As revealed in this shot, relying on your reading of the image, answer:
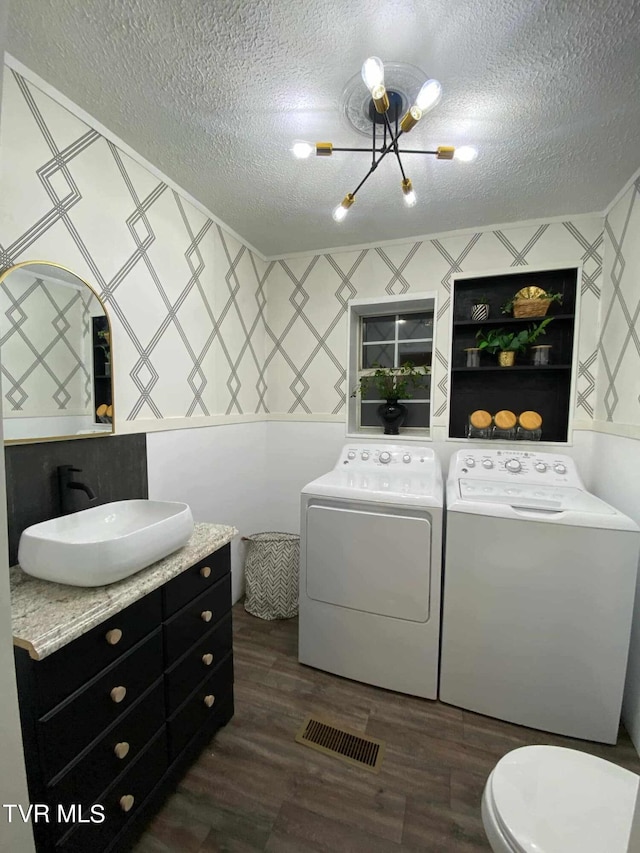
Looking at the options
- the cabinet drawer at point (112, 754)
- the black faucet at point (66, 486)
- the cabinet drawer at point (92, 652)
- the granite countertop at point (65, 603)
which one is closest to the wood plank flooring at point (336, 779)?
the cabinet drawer at point (112, 754)

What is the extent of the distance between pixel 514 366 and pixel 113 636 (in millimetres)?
2354

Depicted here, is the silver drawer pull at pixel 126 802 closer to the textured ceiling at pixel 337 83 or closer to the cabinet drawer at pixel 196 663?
the cabinet drawer at pixel 196 663

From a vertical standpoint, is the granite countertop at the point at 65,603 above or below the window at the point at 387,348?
below

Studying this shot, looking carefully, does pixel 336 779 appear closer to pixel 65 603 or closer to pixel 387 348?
pixel 65 603

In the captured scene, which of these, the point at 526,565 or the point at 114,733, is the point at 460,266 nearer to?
the point at 526,565

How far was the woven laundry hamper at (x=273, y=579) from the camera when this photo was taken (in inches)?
90.9

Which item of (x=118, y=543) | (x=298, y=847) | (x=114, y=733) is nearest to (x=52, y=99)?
(x=118, y=543)

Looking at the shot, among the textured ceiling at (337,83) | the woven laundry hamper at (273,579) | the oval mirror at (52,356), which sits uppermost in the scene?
the textured ceiling at (337,83)

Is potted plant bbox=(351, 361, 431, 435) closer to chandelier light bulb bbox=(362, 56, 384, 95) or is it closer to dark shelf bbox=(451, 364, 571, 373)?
dark shelf bbox=(451, 364, 571, 373)

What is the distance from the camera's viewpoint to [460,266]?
227 centimetres

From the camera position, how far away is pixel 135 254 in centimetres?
159

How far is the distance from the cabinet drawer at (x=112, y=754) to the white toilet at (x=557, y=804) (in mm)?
981

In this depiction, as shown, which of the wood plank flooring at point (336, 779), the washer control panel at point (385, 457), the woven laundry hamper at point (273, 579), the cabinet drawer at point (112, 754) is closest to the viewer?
the cabinet drawer at point (112, 754)

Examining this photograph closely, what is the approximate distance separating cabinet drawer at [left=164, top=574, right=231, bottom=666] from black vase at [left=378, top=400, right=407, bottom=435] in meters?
1.52
